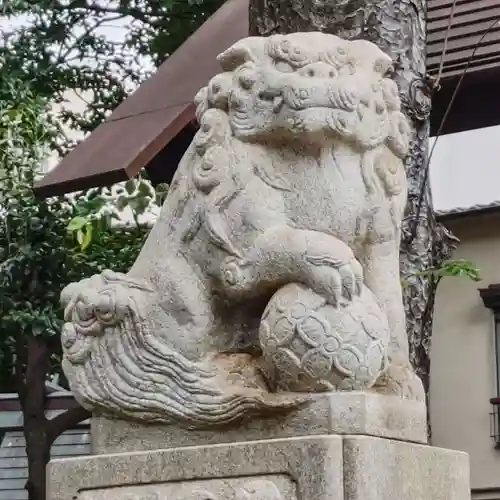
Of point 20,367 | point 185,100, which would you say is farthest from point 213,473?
point 20,367

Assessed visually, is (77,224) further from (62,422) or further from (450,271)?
(62,422)

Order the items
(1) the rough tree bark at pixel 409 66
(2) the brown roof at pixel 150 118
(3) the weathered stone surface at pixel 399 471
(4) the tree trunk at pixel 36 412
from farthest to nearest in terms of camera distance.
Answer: (4) the tree trunk at pixel 36 412, (2) the brown roof at pixel 150 118, (1) the rough tree bark at pixel 409 66, (3) the weathered stone surface at pixel 399 471

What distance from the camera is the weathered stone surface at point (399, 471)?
2.41m

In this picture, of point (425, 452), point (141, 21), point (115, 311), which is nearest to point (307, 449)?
point (425, 452)

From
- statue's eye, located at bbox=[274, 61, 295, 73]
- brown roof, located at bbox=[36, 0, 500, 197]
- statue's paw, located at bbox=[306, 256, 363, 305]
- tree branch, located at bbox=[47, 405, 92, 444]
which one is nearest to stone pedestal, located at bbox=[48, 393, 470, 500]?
statue's paw, located at bbox=[306, 256, 363, 305]

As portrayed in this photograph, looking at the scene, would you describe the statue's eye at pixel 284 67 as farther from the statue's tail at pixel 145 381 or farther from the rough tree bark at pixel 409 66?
the rough tree bark at pixel 409 66

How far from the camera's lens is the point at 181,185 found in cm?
279

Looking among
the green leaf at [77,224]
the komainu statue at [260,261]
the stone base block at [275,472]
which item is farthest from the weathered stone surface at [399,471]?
the green leaf at [77,224]

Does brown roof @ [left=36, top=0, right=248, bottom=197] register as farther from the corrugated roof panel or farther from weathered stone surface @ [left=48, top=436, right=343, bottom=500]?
weathered stone surface @ [left=48, top=436, right=343, bottom=500]

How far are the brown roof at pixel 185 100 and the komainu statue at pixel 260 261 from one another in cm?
265

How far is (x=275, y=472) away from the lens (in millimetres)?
2463

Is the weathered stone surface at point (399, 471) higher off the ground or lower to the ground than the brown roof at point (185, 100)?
lower

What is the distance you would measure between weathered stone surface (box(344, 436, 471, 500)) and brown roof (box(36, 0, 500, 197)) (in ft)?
9.75

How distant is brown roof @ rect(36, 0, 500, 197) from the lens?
5.57 m
